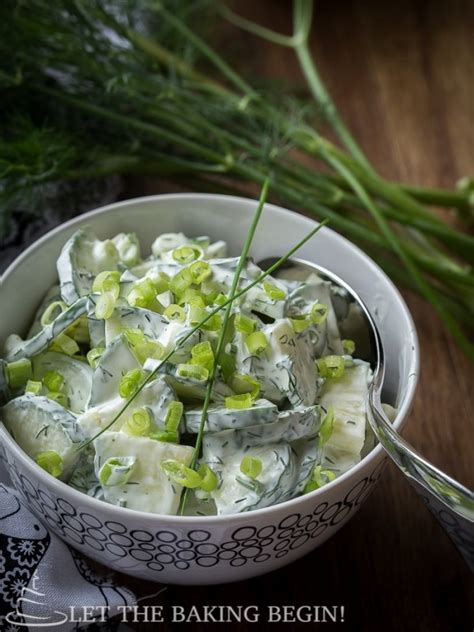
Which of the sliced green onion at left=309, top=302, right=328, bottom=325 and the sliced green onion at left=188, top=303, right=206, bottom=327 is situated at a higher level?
the sliced green onion at left=309, top=302, right=328, bottom=325

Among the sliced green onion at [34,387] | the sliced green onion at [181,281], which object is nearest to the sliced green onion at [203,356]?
the sliced green onion at [181,281]

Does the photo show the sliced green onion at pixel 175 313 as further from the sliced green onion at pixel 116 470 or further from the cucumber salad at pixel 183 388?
the sliced green onion at pixel 116 470

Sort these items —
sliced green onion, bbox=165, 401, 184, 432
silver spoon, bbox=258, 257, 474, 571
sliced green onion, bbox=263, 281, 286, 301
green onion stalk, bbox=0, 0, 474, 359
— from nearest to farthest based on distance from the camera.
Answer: silver spoon, bbox=258, 257, 474, 571
sliced green onion, bbox=165, 401, 184, 432
sliced green onion, bbox=263, 281, 286, 301
green onion stalk, bbox=0, 0, 474, 359

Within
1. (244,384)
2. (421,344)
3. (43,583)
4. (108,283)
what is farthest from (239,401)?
(421,344)

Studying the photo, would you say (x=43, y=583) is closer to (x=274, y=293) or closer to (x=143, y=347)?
(x=143, y=347)

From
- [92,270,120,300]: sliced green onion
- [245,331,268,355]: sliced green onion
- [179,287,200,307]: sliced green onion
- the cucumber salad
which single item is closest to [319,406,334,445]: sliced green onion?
the cucumber salad

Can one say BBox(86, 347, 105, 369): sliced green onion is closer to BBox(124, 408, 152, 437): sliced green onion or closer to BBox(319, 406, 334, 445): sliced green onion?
BBox(124, 408, 152, 437): sliced green onion

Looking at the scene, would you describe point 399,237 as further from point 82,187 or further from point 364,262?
point 82,187
